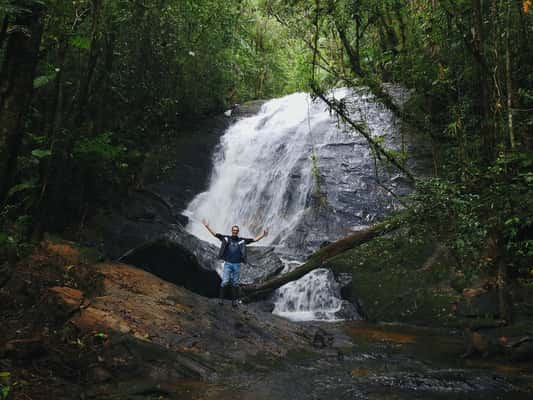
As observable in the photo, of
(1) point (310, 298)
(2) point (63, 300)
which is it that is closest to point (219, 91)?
(1) point (310, 298)

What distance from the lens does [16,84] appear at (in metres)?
4.02

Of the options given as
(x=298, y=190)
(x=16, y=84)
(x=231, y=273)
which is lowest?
(x=231, y=273)

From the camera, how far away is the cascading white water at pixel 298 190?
12.3 meters

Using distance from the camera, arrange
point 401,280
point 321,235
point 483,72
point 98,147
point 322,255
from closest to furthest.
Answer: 1. point 483,72
2. point 98,147
3. point 322,255
4. point 401,280
5. point 321,235

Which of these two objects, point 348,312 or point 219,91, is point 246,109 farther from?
point 348,312

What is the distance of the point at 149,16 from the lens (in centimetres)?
1485

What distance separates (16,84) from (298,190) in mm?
13549

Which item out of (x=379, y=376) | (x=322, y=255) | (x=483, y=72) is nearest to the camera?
(x=379, y=376)

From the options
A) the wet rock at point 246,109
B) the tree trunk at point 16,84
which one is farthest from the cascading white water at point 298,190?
the tree trunk at point 16,84

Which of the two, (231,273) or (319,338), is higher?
(231,273)

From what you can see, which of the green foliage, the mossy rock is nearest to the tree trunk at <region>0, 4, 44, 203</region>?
Result: the green foliage

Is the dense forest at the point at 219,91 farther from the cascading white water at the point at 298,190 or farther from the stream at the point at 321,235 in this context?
the cascading white water at the point at 298,190

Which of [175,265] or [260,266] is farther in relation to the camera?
[260,266]

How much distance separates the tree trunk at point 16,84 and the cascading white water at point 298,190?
832 cm
